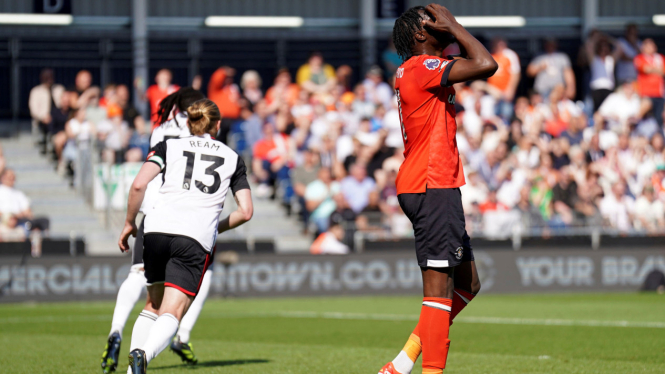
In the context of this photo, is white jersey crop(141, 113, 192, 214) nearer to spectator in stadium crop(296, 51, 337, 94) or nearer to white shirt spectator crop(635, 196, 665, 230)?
white shirt spectator crop(635, 196, 665, 230)

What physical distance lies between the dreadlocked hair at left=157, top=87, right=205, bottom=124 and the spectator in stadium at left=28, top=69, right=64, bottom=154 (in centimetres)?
1231

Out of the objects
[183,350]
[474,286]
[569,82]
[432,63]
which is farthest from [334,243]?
[432,63]

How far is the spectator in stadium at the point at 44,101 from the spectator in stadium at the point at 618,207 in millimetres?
11210

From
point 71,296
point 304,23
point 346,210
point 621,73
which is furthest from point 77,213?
point 621,73

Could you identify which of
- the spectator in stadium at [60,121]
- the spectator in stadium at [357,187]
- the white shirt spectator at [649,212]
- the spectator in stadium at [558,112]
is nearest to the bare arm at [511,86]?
the spectator in stadium at [558,112]

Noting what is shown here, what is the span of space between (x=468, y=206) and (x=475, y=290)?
1175 cm

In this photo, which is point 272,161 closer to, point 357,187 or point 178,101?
point 357,187

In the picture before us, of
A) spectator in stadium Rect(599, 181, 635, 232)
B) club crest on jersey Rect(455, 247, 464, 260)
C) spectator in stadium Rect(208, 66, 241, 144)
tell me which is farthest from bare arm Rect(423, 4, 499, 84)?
spectator in stadium Rect(208, 66, 241, 144)

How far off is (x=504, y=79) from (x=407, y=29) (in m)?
16.6

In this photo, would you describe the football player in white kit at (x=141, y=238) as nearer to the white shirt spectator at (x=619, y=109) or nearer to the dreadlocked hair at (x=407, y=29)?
the dreadlocked hair at (x=407, y=29)

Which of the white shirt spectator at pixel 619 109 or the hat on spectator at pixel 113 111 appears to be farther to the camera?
the white shirt spectator at pixel 619 109

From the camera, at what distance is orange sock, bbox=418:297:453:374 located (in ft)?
17.5

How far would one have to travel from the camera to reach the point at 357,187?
17859mm

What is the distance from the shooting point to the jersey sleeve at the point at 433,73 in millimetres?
5219
